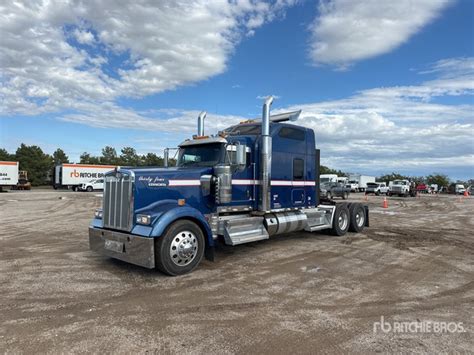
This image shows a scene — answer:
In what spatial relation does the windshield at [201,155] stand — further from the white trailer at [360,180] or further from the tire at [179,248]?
the white trailer at [360,180]

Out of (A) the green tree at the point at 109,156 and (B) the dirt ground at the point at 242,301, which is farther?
(A) the green tree at the point at 109,156

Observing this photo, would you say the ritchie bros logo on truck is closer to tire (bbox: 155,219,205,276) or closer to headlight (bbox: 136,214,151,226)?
headlight (bbox: 136,214,151,226)

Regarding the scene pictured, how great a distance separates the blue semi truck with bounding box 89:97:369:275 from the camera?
6.18 metres

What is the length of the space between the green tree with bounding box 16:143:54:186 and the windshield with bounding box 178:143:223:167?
6091 centimetres

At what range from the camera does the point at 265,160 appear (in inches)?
315

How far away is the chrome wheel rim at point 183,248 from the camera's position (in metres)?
6.18

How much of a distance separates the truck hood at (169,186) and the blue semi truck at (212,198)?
18mm

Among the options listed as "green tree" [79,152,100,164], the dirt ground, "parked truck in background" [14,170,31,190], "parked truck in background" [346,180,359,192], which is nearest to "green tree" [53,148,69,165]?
"green tree" [79,152,100,164]

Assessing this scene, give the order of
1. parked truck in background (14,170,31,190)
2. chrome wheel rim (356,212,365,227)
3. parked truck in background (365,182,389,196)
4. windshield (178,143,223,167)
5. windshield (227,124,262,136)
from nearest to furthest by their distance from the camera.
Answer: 1. windshield (178,143,223,167)
2. windshield (227,124,262,136)
3. chrome wheel rim (356,212,365,227)
4. parked truck in background (14,170,31,190)
5. parked truck in background (365,182,389,196)

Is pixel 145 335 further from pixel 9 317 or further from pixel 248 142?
pixel 248 142

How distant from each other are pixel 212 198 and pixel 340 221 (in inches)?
208

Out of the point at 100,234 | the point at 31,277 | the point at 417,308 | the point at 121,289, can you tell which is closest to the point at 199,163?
the point at 100,234

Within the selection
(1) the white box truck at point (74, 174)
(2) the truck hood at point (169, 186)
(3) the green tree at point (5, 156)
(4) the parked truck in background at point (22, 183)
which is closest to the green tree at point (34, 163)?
(3) the green tree at point (5, 156)

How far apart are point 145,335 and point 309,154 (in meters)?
7.10
